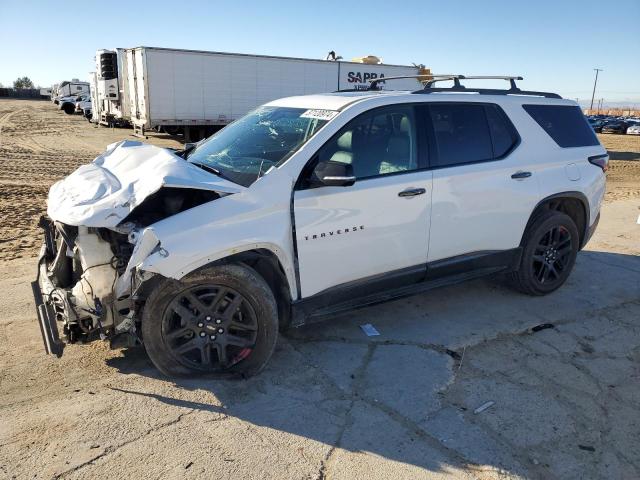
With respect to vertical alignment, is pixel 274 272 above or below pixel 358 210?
below

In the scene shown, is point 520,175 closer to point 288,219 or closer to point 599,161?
point 599,161

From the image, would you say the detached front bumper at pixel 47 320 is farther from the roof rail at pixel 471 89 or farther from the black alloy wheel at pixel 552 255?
the black alloy wheel at pixel 552 255

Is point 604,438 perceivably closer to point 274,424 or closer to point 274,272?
point 274,424

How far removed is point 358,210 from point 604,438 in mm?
2046

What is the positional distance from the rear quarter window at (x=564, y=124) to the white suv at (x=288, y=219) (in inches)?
1.4

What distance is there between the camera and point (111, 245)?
10.8ft

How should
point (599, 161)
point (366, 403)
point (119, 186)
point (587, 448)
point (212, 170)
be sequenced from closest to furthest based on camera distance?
point (587, 448), point (366, 403), point (119, 186), point (212, 170), point (599, 161)

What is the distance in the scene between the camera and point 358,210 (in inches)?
143

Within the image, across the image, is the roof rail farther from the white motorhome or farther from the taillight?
the white motorhome

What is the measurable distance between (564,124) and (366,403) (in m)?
3.43

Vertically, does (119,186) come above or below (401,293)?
above

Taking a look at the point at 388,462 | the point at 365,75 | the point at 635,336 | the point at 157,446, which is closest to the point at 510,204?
the point at 635,336

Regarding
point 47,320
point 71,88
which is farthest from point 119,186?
point 71,88

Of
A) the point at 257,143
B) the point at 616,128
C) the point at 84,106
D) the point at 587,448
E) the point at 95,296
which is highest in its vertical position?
the point at 84,106
